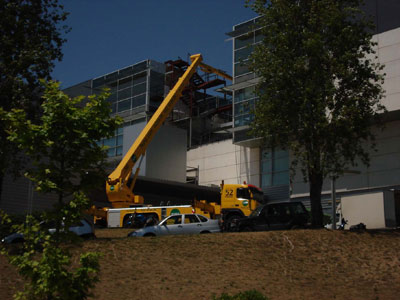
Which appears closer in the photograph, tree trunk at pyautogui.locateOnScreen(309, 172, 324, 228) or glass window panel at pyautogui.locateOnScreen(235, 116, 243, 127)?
tree trunk at pyautogui.locateOnScreen(309, 172, 324, 228)

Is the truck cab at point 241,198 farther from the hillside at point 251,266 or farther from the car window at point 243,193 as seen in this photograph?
the hillside at point 251,266

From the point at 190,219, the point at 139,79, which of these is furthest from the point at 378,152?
the point at 139,79

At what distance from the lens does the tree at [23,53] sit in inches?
917

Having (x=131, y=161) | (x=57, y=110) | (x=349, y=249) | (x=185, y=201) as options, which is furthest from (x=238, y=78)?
(x=57, y=110)

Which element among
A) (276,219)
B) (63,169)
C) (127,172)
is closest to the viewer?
(63,169)

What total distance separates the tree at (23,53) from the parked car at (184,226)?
686 centimetres

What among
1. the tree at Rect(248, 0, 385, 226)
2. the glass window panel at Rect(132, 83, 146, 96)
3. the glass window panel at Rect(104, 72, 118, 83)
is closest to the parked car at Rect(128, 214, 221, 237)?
the tree at Rect(248, 0, 385, 226)

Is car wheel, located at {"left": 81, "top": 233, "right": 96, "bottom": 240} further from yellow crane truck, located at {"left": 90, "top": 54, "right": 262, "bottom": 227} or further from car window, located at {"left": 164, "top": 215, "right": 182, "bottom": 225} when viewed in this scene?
yellow crane truck, located at {"left": 90, "top": 54, "right": 262, "bottom": 227}

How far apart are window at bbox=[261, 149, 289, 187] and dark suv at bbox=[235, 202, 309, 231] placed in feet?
75.3

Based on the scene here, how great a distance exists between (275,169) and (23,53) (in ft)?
101

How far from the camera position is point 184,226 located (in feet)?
82.7

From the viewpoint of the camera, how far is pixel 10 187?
3484cm

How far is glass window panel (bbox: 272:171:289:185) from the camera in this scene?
161 ft

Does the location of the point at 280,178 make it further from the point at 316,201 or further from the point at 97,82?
the point at 97,82
